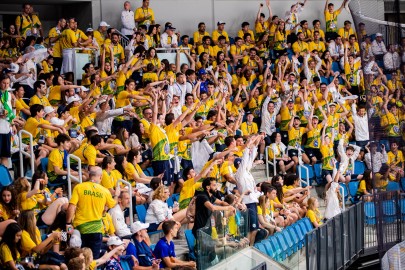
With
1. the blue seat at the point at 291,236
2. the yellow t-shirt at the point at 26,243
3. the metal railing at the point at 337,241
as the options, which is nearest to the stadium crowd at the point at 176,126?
the yellow t-shirt at the point at 26,243

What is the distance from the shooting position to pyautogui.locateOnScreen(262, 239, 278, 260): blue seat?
10.8 meters

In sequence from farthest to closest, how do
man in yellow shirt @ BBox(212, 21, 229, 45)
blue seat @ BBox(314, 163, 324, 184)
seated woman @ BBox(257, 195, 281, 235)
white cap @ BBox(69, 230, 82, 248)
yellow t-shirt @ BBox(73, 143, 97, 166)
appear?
man in yellow shirt @ BBox(212, 21, 229, 45) < blue seat @ BBox(314, 163, 324, 184) < seated woman @ BBox(257, 195, 281, 235) < yellow t-shirt @ BBox(73, 143, 97, 166) < white cap @ BBox(69, 230, 82, 248)

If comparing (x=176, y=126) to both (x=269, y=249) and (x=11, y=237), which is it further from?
(x=11, y=237)

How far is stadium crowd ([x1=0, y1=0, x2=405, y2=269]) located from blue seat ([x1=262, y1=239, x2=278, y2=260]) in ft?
1.35

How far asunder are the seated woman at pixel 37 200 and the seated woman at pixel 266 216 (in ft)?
10.7

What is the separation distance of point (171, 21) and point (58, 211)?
12175 millimetres

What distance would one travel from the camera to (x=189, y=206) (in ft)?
38.4

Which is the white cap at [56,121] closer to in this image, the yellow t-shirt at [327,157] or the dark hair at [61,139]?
the dark hair at [61,139]

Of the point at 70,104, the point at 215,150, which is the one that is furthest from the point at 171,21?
the point at 70,104

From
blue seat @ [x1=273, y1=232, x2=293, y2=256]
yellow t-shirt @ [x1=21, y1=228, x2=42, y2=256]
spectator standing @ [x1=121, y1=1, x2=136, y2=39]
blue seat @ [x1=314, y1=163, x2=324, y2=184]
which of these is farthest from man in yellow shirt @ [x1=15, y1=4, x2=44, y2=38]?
yellow t-shirt @ [x1=21, y1=228, x2=42, y2=256]

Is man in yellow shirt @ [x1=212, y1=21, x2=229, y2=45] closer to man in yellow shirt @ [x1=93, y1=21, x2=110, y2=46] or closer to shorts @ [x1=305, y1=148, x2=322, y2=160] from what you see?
man in yellow shirt @ [x1=93, y1=21, x2=110, y2=46]

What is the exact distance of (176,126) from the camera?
1419 centimetres

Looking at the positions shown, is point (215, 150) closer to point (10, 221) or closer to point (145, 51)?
point (145, 51)

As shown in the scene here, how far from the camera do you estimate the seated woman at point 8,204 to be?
9516 mm
